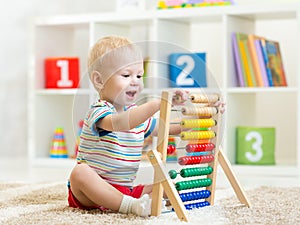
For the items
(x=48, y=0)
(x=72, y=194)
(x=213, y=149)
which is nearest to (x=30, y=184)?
(x=72, y=194)

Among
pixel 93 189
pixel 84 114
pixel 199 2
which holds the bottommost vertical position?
pixel 93 189

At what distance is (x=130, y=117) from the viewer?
1.34m

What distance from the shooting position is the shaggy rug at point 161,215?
4.31ft

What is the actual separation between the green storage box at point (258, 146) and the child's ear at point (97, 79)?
1268mm

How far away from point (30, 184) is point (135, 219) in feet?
2.55

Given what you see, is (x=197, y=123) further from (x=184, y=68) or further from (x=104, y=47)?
(x=184, y=68)

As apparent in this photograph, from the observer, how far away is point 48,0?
3.43m

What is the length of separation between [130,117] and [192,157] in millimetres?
188

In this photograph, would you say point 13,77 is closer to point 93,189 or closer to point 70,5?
point 70,5

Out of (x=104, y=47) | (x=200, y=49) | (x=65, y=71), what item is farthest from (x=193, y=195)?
(x=200, y=49)

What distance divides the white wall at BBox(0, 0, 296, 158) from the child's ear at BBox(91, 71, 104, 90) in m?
1.95

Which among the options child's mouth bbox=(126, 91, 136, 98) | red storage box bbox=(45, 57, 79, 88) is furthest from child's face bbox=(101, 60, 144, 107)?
red storage box bbox=(45, 57, 79, 88)

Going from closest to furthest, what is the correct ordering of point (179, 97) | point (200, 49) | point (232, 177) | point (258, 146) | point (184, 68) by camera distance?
1. point (179, 97)
2. point (232, 177)
3. point (184, 68)
4. point (258, 146)
5. point (200, 49)

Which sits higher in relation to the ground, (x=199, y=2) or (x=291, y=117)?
(x=199, y=2)
